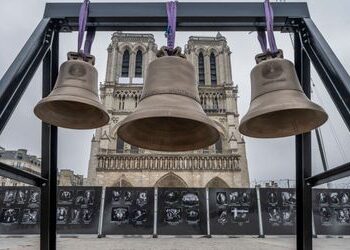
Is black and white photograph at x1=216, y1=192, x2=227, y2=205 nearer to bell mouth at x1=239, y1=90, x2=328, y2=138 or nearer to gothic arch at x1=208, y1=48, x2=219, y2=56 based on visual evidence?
bell mouth at x1=239, y1=90, x2=328, y2=138

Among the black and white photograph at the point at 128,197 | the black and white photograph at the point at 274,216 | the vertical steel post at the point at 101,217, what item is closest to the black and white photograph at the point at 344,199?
the black and white photograph at the point at 274,216

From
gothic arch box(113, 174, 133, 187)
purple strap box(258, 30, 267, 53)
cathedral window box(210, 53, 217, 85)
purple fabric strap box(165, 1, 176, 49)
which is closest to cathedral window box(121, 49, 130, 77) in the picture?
cathedral window box(210, 53, 217, 85)

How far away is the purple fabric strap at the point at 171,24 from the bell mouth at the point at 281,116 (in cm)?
58

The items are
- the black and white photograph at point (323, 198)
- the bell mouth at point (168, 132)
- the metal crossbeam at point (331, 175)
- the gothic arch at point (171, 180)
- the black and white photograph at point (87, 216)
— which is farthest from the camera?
the gothic arch at point (171, 180)

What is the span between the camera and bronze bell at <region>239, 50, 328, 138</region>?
63.4 inches

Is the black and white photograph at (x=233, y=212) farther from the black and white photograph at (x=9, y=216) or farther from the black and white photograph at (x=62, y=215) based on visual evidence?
the black and white photograph at (x=9, y=216)

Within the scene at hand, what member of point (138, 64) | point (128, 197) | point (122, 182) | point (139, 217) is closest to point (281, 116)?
point (139, 217)

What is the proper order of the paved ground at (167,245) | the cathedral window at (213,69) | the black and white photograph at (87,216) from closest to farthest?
the paved ground at (167,245) < the black and white photograph at (87,216) < the cathedral window at (213,69)

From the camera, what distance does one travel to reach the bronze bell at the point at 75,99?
1.74 meters

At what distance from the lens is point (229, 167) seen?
28.4 metres

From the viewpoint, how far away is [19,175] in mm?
1648

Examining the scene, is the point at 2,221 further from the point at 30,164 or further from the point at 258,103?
the point at 30,164

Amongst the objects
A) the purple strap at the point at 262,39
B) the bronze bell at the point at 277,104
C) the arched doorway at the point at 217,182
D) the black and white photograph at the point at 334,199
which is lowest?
the black and white photograph at the point at 334,199

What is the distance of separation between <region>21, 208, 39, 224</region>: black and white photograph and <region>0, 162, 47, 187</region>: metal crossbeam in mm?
8324
